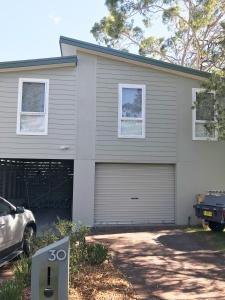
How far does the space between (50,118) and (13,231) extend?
6.28 metres

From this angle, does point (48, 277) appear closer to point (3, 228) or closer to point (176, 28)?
point (3, 228)

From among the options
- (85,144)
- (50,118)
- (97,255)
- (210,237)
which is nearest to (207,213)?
(210,237)

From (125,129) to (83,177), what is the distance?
2198mm

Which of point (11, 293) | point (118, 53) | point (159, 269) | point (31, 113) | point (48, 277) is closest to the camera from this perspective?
point (48, 277)

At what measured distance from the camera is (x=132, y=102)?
1501 cm

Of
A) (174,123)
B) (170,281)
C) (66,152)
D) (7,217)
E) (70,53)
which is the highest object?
(70,53)

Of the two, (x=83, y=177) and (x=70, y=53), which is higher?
(x=70, y=53)

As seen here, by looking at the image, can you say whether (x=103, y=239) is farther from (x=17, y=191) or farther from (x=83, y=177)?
(x=17, y=191)

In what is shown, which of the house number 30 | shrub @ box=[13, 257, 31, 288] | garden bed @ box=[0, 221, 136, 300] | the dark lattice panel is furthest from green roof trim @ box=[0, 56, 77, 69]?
the house number 30

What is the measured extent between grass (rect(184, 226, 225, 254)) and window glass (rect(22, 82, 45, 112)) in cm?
633

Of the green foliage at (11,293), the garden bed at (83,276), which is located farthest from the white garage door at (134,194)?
the green foliage at (11,293)

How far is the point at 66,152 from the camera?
14.3 metres

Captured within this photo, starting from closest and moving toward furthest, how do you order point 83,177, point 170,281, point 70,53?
1. point 170,281
2. point 83,177
3. point 70,53

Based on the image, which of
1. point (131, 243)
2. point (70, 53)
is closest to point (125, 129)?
point (70, 53)
